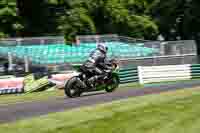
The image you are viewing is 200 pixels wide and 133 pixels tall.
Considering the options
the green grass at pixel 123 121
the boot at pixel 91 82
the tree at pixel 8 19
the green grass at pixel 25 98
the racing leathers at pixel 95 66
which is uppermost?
the tree at pixel 8 19

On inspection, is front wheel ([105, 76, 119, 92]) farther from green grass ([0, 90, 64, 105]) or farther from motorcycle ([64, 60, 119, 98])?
green grass ([0, 90, 64, 105])

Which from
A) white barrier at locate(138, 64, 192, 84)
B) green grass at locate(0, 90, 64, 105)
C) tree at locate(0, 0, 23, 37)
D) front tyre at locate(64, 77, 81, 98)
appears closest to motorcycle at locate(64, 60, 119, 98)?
front tyre at locate(64, 77, 81, 98)

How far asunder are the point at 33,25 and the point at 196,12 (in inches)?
578

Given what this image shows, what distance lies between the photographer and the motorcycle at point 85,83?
16.7 m

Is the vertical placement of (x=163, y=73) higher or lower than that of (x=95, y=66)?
lower

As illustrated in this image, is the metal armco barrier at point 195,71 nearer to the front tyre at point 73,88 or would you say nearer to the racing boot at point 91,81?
the racing boot at point 91,81

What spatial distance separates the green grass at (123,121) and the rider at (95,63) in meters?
5.64

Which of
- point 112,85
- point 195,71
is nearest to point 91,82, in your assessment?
point 112,85

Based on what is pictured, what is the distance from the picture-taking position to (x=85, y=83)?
1719 cm

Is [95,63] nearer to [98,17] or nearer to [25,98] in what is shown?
[25,98]

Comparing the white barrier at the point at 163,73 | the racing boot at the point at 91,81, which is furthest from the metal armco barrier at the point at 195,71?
the racing boot at the point at 91,81

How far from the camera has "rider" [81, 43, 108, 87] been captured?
1727 cm

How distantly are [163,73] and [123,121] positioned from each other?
16.5 m

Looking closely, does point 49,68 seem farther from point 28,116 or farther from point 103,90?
point 28,116
